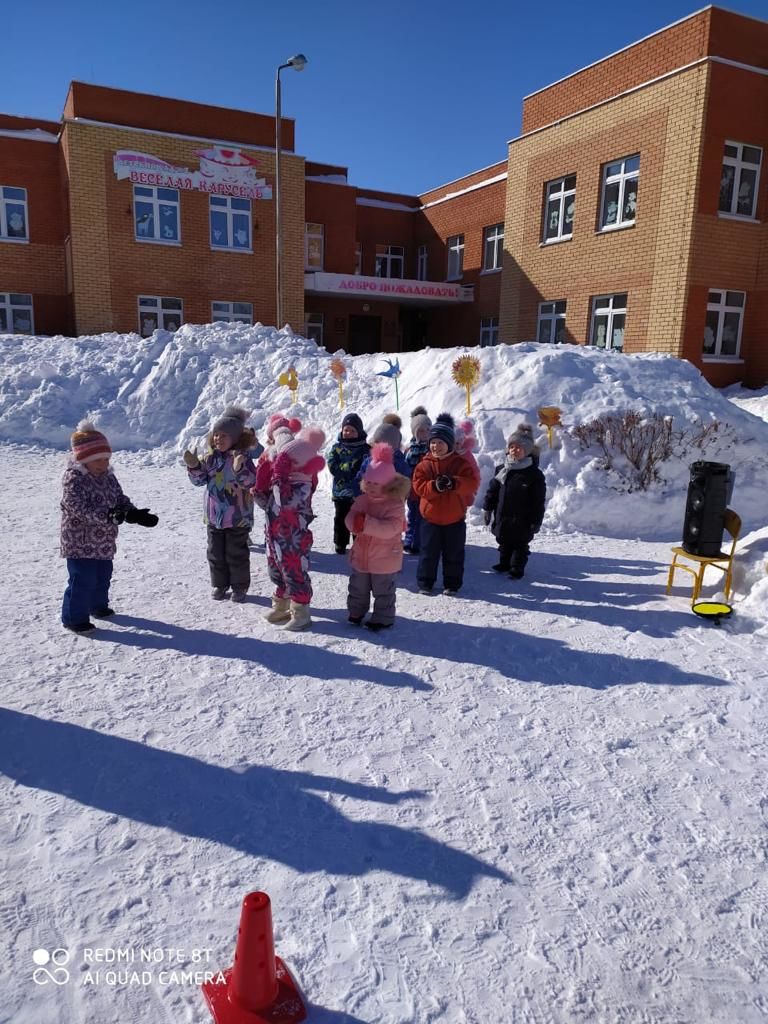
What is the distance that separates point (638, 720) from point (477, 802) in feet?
3.89

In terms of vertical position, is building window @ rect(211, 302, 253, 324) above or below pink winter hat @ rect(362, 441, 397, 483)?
above

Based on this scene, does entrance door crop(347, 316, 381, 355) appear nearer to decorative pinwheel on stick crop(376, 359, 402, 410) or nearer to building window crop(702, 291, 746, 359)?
building window crop(702, 291, 746, 359)

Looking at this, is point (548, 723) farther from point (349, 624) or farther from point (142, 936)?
point (142, 936)

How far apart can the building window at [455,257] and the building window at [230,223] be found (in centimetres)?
848

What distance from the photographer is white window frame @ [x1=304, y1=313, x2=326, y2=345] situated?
2356 cm

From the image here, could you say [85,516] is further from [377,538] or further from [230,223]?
[230,223]

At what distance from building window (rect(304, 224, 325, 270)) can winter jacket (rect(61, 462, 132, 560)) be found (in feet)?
66.1

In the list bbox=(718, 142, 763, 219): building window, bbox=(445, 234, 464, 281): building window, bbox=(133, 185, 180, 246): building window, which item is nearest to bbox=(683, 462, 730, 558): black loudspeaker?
bbox=(718, 142, 763, 219): building window

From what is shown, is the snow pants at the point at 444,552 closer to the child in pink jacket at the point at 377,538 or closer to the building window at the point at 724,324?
the child in pink jacket at the point at 377,538

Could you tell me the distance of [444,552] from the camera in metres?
A: 5.34

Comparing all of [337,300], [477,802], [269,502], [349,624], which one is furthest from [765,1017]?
[337,300]

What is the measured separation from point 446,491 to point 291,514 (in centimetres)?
128

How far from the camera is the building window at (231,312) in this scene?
19641mm

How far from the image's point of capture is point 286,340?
14383 mm
